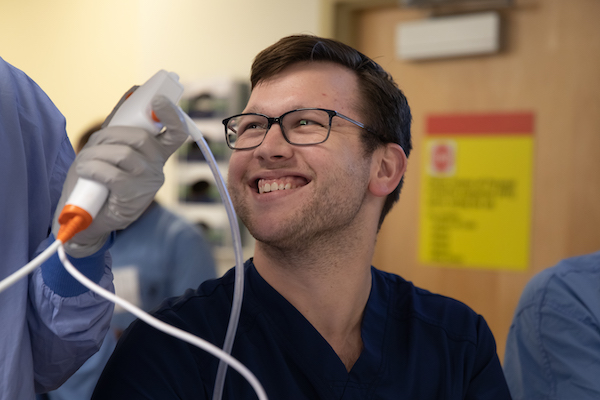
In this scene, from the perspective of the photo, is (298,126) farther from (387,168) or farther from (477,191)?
(477,191)

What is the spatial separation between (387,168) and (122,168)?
0.73 m

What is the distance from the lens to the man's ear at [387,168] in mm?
1231

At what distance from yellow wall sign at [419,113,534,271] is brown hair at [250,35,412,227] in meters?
1.24

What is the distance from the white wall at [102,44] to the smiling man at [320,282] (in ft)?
6.18

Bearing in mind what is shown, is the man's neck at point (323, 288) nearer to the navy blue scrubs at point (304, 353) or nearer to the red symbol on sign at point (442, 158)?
the navy blue scrubs at point (304, 353)

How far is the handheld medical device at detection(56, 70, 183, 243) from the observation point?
61cm

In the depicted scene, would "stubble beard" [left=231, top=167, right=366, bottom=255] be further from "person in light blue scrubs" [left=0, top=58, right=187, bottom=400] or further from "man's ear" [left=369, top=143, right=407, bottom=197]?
"person in light blue scrubs" [left=0, top=58, right=187, bottom=400]

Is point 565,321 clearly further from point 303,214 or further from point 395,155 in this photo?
point 303,214

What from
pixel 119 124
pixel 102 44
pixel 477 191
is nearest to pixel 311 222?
pixel 119 124

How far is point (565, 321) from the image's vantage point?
1232 millimetres

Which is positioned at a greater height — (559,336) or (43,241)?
(43,241)

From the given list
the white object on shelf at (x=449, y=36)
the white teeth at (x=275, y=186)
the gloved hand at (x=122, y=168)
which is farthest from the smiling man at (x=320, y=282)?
the white object on shelf at (x=449, y=36)

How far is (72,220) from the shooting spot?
607mm

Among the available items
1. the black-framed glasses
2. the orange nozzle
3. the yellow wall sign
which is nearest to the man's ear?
the black-framed glasses
